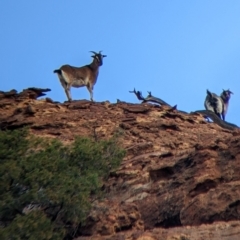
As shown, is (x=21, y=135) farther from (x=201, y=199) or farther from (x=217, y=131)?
(x=217, y=131)

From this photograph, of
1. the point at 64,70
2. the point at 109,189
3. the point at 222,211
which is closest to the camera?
the point at 222,211

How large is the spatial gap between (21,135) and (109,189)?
2577mm

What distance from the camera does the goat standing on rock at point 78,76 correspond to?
99.4 feet

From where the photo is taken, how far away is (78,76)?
31.0 metres

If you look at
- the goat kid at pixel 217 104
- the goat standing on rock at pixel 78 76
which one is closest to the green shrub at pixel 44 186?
the goat standing on rock at pixel 78 76

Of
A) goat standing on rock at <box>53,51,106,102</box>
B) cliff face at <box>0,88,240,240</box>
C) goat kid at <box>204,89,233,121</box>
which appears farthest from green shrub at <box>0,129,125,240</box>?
goat kid at <box>204,89,233,121</box>

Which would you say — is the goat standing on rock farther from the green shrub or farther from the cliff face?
the green shrub

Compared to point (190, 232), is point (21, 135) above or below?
above

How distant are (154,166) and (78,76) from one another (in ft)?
35.5

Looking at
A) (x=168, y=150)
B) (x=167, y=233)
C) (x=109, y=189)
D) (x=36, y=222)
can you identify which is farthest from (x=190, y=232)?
(x=168, y=150)

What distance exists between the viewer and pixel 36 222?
16.6 metres

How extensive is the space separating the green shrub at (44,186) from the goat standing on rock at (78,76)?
9.65 metres

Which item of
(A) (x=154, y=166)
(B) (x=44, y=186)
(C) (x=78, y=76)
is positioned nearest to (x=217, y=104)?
(C) (x=78, y=76)

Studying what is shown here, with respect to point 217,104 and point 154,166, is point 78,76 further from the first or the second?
point 154,166
